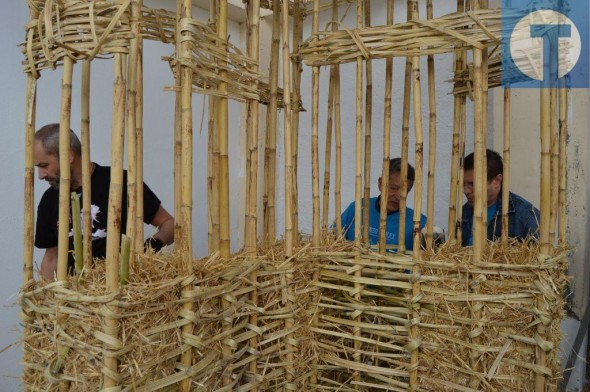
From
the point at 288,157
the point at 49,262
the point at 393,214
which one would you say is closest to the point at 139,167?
the point at 288,157

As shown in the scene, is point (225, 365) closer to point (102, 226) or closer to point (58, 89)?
point (102, 226)

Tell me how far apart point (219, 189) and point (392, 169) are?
59.1 inches

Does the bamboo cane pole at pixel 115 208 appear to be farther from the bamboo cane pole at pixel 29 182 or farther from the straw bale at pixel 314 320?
the bamboo cane pole at pixel 29 182

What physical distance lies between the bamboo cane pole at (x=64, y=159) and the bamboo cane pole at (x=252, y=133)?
525 mm

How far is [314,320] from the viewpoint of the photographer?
1.76 metres

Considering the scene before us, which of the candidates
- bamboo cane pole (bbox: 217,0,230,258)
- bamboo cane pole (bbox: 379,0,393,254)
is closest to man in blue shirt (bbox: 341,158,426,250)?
bamboo cane pole (bbox: 379,0,393,254)

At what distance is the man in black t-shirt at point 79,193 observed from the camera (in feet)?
7.70

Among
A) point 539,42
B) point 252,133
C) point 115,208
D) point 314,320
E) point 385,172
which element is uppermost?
point 539,42

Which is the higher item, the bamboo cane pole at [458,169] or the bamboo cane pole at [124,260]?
the bamboo cane pole at [458,169]

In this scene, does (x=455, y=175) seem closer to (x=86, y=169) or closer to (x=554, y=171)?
(x=554, y=171)

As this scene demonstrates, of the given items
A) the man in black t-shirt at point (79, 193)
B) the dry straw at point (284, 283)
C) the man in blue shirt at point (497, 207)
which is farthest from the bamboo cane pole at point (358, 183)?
the man in black t-shirt at point (79, 193)

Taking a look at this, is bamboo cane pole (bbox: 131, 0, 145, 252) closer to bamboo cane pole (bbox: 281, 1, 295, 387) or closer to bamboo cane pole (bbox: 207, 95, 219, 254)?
bamboo cane pole (bbox: 207, 95, 219, 254)

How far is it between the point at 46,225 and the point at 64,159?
1.56 m

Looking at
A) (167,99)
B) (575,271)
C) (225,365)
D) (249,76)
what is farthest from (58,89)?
(575,271)
